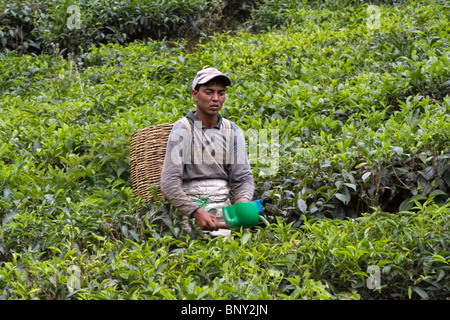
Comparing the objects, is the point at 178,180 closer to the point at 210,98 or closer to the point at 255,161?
the point at 210,98

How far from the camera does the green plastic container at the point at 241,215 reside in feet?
13.6

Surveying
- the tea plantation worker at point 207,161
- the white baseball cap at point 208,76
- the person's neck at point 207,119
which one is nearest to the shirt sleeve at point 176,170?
the tea plantation worker at point 207,161

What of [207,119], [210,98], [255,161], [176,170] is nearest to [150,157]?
[176,170]

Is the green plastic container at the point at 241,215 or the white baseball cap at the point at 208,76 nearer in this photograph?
the green plastic container at the point at 241,215

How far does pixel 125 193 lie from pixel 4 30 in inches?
232

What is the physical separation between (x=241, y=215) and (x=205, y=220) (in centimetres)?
24

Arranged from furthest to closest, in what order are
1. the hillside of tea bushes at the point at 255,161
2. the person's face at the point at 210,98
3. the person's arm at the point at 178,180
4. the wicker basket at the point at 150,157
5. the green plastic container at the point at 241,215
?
the wicker basket at the point at 150,157 → the person's face at the point at 210,98 → the person's arm at the point at 178,180 → the green plastic container at the point at 241,215 → the hillside of tea bushes at the point at 255,161

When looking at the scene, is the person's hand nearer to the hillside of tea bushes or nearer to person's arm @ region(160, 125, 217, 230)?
person's arm @ region(160, 125, 217, 230)

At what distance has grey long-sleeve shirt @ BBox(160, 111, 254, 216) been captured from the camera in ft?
14.3

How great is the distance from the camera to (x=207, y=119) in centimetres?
458

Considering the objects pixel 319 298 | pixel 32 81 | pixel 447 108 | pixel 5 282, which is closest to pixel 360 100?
pixel 447 108

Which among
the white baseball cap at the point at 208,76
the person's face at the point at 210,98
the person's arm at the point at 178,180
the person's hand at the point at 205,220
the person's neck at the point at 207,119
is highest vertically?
the white baseball cap at the point at 208,76

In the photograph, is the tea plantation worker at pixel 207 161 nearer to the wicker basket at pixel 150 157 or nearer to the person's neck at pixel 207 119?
the person's neck at pixel 207 119

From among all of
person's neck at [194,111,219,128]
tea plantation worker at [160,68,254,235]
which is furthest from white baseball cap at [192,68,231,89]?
person's neck at [194,111,219,128]
